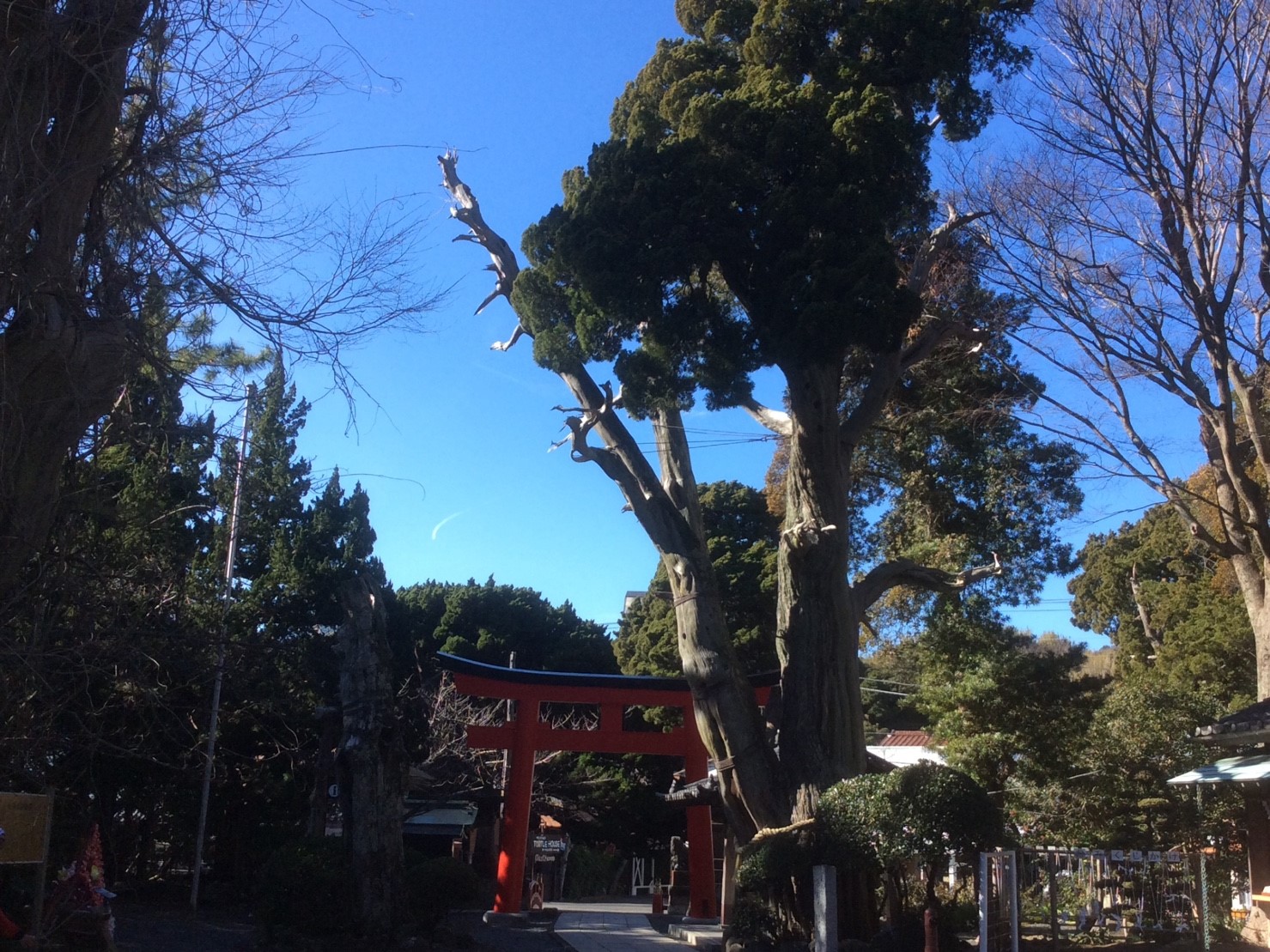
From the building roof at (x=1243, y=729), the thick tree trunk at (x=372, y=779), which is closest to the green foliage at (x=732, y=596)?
the thick tree trunk at (x=372, y=779)

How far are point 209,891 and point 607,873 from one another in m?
14.4

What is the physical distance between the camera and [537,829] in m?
30.3

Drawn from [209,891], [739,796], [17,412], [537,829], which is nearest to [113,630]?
[17,412]

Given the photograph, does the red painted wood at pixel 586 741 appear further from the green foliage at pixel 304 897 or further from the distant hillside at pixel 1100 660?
the distant hillside at pixel 1100 660

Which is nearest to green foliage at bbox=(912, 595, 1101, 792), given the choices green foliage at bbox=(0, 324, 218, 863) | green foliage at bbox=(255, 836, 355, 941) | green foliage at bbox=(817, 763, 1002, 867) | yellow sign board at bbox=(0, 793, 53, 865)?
green foliage at bbox=(817, 763, 1002, 867)

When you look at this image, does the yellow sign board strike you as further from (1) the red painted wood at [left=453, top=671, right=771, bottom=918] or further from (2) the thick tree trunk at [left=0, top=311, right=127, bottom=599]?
(1) the red painted wood at [left=453, top=671, right=771, bottom=918]

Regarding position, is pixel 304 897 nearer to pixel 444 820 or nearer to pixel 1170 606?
pixel 444 820

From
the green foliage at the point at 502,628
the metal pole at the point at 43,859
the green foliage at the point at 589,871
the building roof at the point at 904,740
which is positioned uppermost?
the green foliage at the point at 502,628

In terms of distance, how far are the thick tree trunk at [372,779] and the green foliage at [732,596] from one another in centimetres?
1483

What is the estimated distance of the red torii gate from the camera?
60.6 ft

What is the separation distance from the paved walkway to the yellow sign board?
9100mm

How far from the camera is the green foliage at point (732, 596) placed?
92.1ft

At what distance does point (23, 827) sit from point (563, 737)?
13590 millimetres

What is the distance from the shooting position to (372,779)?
12.1 meters
